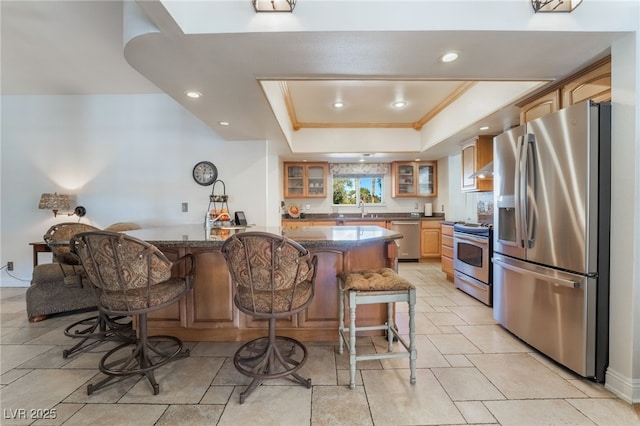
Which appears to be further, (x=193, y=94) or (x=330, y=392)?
(x=193, y=94)

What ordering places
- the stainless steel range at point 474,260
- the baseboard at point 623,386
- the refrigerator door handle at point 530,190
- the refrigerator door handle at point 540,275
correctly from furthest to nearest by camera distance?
the stainless steel range at point 474,260
the refrigerator door handle at point 530,190
the refrigerator door handle at point 540,275
the baseboard at point 623,386

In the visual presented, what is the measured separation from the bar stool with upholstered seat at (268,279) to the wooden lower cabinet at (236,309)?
45cm

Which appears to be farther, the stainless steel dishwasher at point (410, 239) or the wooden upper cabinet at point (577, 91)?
the stainless steel dishwasher at point (410, 239)

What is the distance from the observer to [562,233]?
72.1 inches

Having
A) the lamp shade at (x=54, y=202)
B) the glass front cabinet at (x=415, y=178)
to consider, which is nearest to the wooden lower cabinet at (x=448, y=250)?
the glass front cabinet at (x=415, y=178)

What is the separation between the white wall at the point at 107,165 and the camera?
3824 mm

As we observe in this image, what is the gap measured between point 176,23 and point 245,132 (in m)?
1.97

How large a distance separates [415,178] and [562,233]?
4057mm

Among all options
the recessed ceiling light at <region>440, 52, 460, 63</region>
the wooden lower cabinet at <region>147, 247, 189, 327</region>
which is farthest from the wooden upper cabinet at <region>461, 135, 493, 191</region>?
the wooden lower cabinet at <region>147, 247, 189, 327</region>

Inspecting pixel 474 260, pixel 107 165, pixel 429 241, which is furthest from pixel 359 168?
pixel 107 165

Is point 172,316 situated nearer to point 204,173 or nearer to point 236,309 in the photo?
point 236,309

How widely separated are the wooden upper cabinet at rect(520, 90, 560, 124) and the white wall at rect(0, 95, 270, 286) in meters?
3.02

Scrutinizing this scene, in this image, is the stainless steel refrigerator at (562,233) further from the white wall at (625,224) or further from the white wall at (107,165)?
the white wall at (107,165)

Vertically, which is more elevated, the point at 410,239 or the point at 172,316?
the point at 410,239
